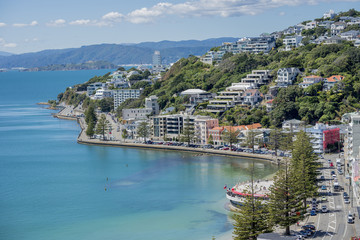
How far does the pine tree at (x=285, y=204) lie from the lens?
72.5ft

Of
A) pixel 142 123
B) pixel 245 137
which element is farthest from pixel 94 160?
pixel 245 137

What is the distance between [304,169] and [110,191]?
480 inches

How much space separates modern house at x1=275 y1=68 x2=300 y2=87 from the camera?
55.0 meters

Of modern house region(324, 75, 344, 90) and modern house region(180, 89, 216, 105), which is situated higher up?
modern house region(324, 75, 344, 90)

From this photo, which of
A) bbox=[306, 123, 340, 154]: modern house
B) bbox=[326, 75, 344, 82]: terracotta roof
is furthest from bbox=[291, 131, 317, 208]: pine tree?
bbox=[326, 75, 344, 82]: terracotta roof

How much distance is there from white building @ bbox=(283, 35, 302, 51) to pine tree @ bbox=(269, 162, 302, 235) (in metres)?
46.5

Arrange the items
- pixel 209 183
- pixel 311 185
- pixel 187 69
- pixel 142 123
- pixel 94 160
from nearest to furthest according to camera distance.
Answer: pixel 311 185 < pixel 209 183 < pixel 94 160 < pixel 142 123 < pixel 187 69

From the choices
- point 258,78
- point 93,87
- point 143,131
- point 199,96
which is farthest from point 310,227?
point 93,87

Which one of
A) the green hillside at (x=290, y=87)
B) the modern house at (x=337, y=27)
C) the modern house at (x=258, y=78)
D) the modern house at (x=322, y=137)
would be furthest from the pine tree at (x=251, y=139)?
the modern house at (x=337, y=27)

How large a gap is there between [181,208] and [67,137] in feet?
101

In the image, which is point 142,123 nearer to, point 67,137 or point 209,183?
point 67,137

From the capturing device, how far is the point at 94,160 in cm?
4544

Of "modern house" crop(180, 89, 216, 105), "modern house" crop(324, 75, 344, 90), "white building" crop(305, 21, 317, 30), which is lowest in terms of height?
"modern house" crop(180, 89, 216, 105)

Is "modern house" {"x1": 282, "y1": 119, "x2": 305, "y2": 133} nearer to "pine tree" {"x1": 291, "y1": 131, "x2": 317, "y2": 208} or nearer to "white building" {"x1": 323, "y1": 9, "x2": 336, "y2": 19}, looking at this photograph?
"pine tree" {"x1": 291, "y1": 131, "x2": 317, "y2": 208}
